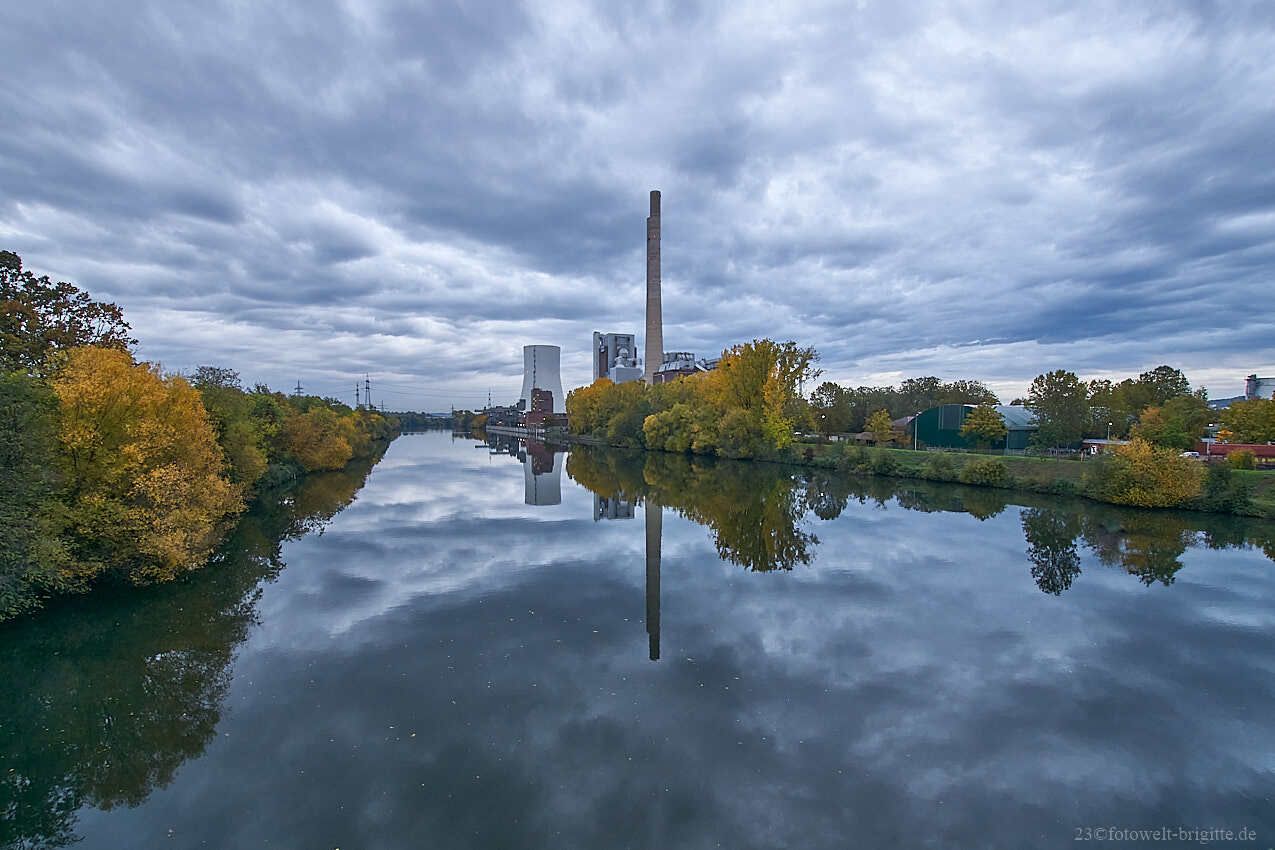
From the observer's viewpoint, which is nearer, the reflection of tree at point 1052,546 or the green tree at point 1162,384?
the reflection of tree at point 1052,546

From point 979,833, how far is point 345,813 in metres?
6.37

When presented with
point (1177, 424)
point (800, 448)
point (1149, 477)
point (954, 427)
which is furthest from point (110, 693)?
point (1177, 424)

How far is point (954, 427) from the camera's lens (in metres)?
41.5

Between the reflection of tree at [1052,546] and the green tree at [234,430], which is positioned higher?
the green tree at [234,430]

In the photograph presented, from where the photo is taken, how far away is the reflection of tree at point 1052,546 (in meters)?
15.0

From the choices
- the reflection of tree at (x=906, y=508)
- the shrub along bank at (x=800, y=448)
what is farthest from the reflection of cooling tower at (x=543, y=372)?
the reflection of tree at (x=906, y=508)

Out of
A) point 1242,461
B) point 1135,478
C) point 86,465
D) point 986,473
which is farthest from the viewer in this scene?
point 986,473

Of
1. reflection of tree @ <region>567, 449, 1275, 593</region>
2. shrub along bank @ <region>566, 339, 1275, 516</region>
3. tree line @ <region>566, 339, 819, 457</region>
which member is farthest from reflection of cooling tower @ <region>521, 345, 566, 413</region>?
reflection of tree @ <region>567, 449, 1275, 593</region>

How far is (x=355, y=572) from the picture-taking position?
15031 millimetres

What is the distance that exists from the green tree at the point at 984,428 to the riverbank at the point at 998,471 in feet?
12.5

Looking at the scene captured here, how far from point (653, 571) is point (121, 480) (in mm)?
12375

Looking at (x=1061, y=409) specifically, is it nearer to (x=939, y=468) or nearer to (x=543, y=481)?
(x=939, y=468)

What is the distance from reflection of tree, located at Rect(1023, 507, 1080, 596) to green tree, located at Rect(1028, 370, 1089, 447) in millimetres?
13080

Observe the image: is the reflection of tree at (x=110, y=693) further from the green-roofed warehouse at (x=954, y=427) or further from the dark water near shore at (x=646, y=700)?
the green-roofed warehouse at (x=954, y=427)
